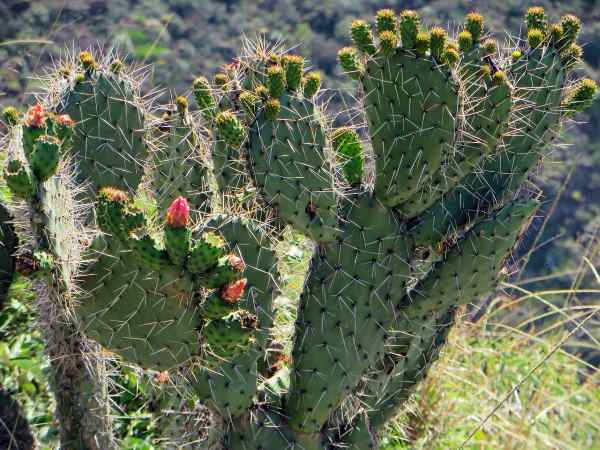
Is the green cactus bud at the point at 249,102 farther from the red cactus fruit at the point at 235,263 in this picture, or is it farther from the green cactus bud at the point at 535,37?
the green cactus bud at the point at 535,37

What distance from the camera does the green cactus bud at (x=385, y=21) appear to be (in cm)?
217

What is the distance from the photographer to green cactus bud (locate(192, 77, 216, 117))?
7.78 feet

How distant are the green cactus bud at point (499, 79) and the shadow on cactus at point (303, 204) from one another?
0.04 ft

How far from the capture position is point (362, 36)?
2.18m

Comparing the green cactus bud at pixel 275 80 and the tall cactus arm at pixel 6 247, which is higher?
the green cactus bud at pixel 275 80

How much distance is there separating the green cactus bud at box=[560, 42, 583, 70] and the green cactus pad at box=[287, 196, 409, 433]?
2.05 feet

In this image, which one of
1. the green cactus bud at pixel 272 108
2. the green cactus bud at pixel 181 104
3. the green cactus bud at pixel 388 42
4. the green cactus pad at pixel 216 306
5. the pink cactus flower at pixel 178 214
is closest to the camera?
the pink cactus flower at pixel 178 214

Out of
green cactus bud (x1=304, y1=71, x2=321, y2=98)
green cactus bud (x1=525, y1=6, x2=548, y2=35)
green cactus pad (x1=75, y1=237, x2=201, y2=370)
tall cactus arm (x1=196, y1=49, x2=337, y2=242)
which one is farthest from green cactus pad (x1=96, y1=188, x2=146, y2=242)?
green cactus bud (x1=525, y1=6, x2=548, y2=35)

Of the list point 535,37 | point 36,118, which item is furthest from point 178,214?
point 535,37

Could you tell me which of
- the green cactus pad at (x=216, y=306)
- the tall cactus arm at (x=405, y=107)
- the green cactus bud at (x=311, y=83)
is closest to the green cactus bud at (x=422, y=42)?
the tall cactus arm at (x=405, y=107)

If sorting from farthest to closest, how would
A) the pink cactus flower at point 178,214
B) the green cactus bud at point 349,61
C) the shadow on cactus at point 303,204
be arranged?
the green cactus bud at point 349,61 < the shadow on cactus at point 303,204 < the pink cactus flower at point 178,214

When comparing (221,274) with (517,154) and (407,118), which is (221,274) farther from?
(517,154)

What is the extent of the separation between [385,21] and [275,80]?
344 millimetres

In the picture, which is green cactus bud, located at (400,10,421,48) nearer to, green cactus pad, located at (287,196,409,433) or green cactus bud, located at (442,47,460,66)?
green cactus bud, located at (442,47,460,66)
